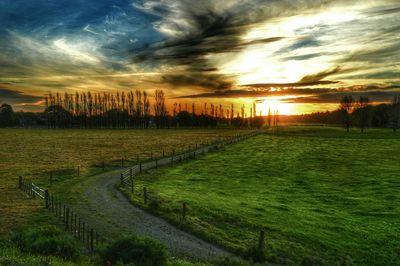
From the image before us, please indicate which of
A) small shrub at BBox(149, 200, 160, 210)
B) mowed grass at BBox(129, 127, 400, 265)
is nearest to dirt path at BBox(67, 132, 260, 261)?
small shrub at BBox(149, 200, 160, 210)

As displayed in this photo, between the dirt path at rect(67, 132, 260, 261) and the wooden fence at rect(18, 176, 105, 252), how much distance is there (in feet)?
2.90

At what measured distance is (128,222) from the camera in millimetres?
25516

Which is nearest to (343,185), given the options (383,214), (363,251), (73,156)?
(383,214)

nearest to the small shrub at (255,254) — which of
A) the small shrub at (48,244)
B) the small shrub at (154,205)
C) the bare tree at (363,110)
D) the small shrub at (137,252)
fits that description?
the small shrub at (137,252)

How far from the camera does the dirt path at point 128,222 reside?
20562 mm

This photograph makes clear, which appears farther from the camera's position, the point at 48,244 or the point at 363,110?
the point at 363,110

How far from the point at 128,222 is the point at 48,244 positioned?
9198 millimetres

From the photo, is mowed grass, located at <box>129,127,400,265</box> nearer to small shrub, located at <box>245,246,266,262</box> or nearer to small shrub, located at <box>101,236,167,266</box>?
small shrub, located at <box>245,246,266,262</box>

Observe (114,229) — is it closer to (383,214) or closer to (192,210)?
(192,210)

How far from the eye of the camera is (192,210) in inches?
1123

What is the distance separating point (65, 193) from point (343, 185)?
32713 millimetres

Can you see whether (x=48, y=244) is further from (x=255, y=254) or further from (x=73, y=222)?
(x=255, y=254)

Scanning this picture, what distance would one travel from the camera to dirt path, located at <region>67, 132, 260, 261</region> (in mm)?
20562

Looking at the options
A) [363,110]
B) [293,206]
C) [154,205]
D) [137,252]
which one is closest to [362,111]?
[363,110]
